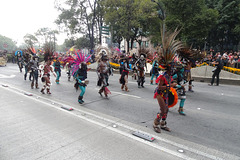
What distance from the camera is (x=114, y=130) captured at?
183 inches

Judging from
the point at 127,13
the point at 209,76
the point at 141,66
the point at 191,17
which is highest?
the point at 191,17

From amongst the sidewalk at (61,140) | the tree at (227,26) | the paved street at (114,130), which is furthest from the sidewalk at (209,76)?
the tree at (227,26)

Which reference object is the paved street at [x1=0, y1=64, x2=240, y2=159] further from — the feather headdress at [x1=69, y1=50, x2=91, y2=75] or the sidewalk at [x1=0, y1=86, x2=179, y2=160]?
the feather headdress at [x1=69, y1=50, x2=91, y2=75]

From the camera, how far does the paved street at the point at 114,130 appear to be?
3.62 metres

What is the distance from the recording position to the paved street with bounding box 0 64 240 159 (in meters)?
3.62

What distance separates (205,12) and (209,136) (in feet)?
85.0

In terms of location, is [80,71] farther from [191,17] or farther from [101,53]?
[191,17]

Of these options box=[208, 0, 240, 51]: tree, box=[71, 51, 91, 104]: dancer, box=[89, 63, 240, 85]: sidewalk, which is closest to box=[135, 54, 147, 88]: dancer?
box=[71, 51, 91, 104]: dancer

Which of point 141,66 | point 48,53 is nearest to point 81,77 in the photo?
point 48,53

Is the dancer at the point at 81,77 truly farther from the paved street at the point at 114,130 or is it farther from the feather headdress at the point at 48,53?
the feather headdress at the point at 48,53

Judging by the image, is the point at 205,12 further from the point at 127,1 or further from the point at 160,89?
the point at 160,89

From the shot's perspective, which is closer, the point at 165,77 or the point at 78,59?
the point at 165,77

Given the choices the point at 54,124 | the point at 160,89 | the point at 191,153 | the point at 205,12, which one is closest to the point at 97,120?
the point at 54,124

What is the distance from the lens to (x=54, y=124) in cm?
510
